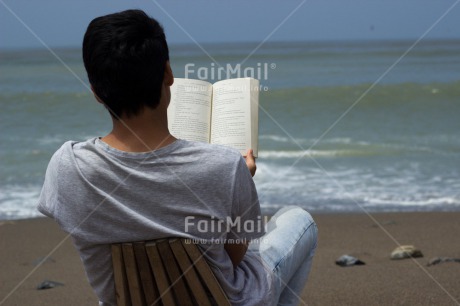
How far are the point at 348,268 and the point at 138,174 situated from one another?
2.72 meters

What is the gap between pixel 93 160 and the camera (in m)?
2.28

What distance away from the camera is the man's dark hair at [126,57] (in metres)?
2.19

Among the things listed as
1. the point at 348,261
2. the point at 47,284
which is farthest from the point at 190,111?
the point at 348,261

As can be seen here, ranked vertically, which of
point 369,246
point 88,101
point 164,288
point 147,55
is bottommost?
point 88,101

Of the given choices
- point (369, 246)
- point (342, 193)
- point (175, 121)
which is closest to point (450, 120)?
point (342, 193)

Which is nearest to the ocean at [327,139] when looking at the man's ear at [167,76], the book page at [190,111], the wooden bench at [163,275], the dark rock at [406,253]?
the book page at [190,111]

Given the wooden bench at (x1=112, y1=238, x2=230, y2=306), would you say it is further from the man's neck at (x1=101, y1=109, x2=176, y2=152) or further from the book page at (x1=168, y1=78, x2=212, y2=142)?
the book page at (x1=168, y1=78, x2=212, y2=142)

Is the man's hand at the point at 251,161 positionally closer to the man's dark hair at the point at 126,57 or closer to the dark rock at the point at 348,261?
the man's dark hair at the point at 126,57

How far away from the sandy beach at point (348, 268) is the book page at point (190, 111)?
4.96 feet

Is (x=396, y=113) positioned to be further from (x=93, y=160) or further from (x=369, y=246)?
(x=93, y=160)

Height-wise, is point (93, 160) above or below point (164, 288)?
above

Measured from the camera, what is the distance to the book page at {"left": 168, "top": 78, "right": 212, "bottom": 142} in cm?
274

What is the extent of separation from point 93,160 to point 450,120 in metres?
11.3

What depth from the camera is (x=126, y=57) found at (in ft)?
7.16
